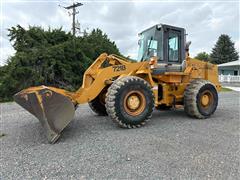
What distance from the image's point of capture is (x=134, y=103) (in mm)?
4645

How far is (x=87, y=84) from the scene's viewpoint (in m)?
4.90

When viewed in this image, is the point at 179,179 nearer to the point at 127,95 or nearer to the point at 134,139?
the point at 134,139

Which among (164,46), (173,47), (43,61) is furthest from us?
(43,61)

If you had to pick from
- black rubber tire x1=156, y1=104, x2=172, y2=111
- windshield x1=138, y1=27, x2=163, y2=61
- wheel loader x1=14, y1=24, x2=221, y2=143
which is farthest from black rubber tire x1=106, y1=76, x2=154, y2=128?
black rubber tire x1=156, y1=104, x2=172, y2=111

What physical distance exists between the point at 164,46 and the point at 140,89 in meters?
1.54

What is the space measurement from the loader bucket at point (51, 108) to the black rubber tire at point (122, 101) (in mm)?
845

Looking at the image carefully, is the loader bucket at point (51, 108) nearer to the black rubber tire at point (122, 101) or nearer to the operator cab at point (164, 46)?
the black rubber tire at point (122, 101)

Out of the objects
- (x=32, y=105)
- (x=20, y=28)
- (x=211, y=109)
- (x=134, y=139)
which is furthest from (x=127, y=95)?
(x=20, y=28)

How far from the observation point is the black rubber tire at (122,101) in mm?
4254

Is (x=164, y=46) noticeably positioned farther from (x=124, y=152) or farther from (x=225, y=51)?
(x=225, y=51)

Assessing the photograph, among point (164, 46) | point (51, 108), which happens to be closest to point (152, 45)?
point (164, 46)

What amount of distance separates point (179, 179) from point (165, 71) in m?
3.39

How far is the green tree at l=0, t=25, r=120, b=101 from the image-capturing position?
37.5 feet

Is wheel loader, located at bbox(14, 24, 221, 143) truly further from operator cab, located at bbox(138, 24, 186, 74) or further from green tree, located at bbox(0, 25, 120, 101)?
green tree, located at bbox(0, 25, 120, 101)
